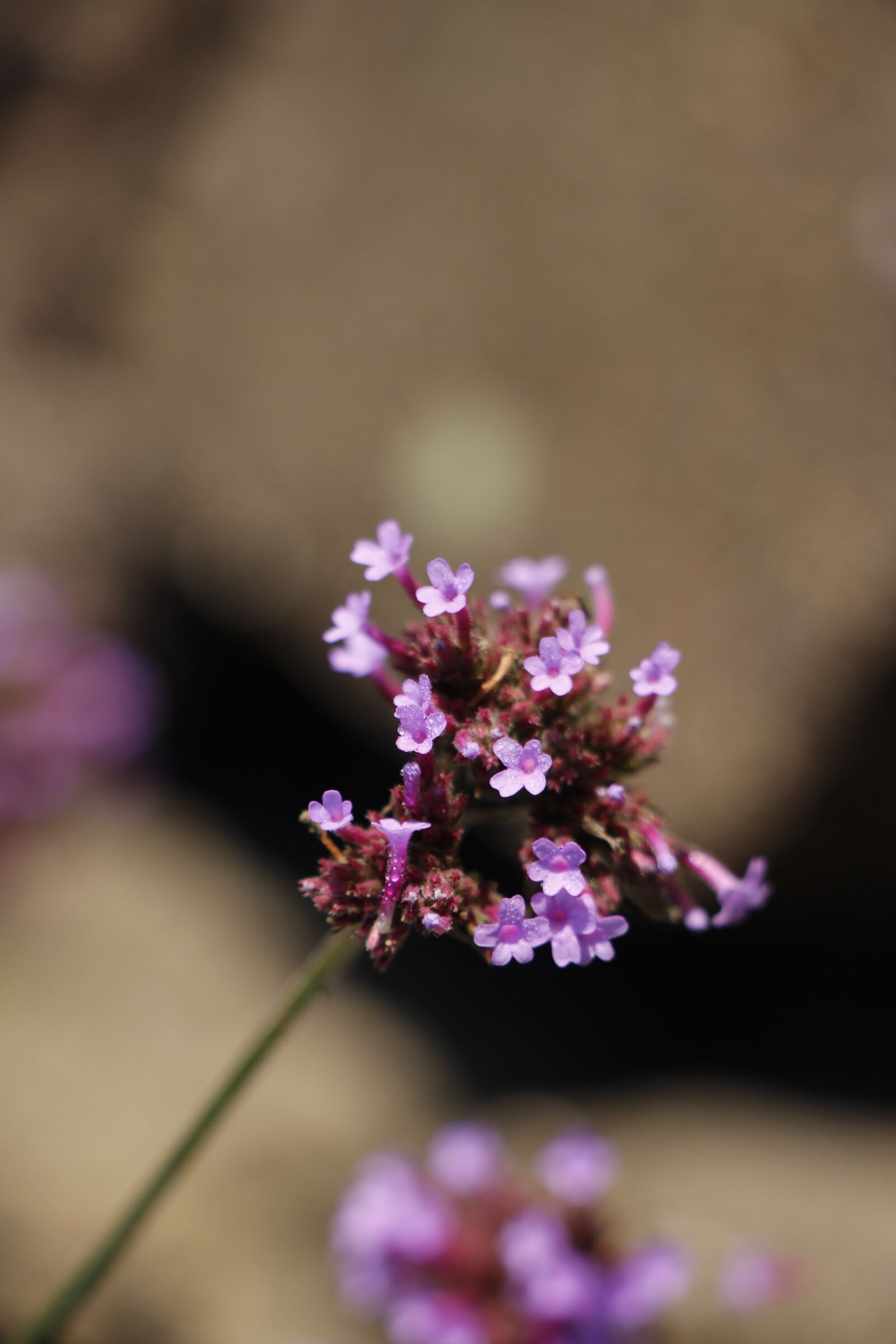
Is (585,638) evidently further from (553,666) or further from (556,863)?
(556,863)

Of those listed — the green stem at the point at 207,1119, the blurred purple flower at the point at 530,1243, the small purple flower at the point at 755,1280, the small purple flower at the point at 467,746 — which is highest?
the small purple flower at the point at 755,1280

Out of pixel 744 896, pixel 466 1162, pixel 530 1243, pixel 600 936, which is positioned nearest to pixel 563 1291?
pixel 530 1243

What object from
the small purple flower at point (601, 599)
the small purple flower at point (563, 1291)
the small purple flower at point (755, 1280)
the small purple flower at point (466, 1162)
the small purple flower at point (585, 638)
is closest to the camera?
the small purple flower at point (585, 638)

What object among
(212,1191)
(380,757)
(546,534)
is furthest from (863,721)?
(212,1191)

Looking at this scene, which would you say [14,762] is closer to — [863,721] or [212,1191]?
[212,1191]

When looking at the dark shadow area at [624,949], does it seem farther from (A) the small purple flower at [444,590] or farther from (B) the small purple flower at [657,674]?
(A) the small purple flower at [444,590]

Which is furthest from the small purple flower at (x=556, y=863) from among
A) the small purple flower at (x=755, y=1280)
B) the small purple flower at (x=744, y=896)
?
the small purple flower at (x=755, y=1280)
